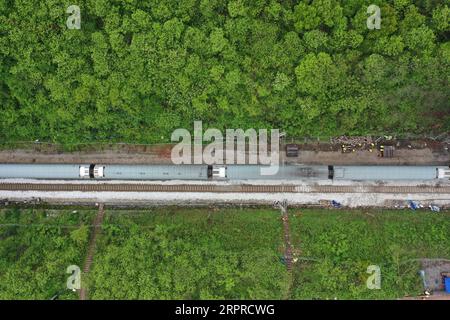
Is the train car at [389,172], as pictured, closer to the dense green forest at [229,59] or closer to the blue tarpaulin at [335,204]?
the blue tarpaulin at [335,204]

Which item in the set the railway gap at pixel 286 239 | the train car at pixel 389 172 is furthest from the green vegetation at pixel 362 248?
the train car at pixel 389 172

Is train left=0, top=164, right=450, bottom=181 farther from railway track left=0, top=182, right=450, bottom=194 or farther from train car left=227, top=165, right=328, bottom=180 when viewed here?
railway track left=0, top=182, right=450, bottom=194

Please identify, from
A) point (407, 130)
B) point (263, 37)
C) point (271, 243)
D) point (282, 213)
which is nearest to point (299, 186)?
point (282, 213)

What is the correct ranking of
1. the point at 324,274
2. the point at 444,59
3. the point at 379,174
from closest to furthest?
the point at 444,59 < the point at 324,274 < the point at 379,174

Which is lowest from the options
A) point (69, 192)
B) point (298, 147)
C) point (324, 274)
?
point (324, 274)

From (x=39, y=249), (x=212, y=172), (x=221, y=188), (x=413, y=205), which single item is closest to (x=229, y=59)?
(x=212, y=172)

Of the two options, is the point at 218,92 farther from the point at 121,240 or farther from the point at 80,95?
the point at 121,240

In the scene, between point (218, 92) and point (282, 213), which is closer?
point (218, 92)
